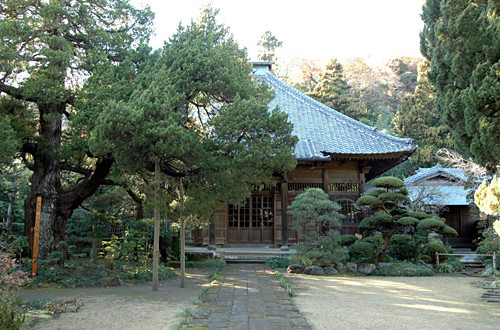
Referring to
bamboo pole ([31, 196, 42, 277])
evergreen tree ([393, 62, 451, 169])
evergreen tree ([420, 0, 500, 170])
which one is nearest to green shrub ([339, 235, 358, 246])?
evergreen tree ([420, 0, 500, 170])

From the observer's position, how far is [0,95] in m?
9.98

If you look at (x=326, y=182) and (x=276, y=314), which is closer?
(x=276, y=314)

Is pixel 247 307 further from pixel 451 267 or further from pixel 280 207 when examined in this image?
pixel 451 267

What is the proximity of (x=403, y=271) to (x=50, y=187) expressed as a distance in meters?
10.5

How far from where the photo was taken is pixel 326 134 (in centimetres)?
1535

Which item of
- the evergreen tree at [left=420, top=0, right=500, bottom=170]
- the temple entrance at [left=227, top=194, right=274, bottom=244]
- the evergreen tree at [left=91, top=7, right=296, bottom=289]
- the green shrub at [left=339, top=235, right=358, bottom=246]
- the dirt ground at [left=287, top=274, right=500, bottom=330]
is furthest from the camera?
the temple entrance at [left=227, top=194, right=274, bottom=244]

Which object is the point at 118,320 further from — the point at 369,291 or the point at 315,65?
the point at 315,65

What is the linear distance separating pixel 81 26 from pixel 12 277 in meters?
7.32

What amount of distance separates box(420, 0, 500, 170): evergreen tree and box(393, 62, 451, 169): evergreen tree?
54.5 ft

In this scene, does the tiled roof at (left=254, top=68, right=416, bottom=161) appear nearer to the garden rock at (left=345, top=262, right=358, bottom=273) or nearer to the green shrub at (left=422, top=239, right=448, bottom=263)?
the green shrub at (left=422, top=239, right=448, bottom=263)

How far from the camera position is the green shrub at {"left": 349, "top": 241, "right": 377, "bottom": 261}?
1167 centimetres

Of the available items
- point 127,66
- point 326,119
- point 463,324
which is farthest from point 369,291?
point 326,119


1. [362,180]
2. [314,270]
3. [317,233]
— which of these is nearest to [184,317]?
[314,270]

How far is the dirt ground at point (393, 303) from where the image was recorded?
19.2ft
